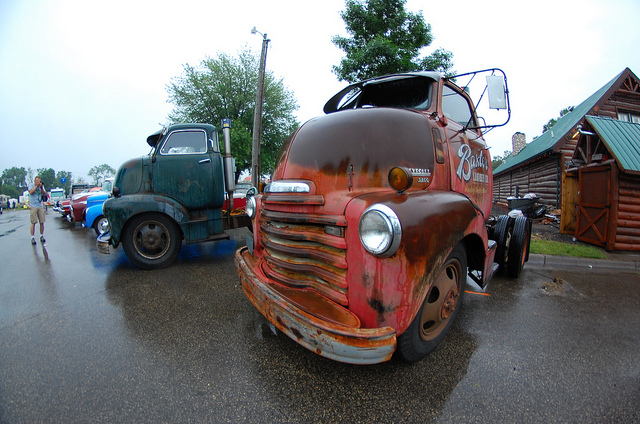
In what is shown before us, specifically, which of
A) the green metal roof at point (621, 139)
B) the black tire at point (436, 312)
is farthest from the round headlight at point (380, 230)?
the green metal roof at point (621, 139)

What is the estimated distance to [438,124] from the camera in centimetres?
272

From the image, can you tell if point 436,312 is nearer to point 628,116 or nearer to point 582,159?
A: point 582,159

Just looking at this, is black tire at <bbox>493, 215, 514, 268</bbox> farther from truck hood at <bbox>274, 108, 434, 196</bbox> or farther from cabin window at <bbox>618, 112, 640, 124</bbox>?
cabin window at <bbox>618, 112, 640, 124</bbox>

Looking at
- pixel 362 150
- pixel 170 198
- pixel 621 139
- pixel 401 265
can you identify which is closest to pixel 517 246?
pixel 362 150

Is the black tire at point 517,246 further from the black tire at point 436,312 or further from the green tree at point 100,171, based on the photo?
the green tree at point 100,171

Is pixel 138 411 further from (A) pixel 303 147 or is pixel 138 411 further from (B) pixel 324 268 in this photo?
(A) pixel 303 147

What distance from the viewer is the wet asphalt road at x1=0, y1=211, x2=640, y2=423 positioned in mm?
1806

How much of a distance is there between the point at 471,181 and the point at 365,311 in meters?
2.13

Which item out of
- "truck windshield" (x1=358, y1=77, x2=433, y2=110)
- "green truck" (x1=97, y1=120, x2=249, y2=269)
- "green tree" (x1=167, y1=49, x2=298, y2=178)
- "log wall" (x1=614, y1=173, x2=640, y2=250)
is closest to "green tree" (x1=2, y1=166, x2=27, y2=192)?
"green tree" (x1=167, y1=49, x2=298, y2=178)

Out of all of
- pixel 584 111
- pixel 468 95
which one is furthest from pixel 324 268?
pixel 584 111

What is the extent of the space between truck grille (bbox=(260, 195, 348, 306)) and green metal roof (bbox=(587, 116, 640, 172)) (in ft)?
24.3

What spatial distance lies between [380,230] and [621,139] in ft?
27.6

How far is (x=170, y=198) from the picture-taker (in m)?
4.92

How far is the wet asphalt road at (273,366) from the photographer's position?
5.92ft
